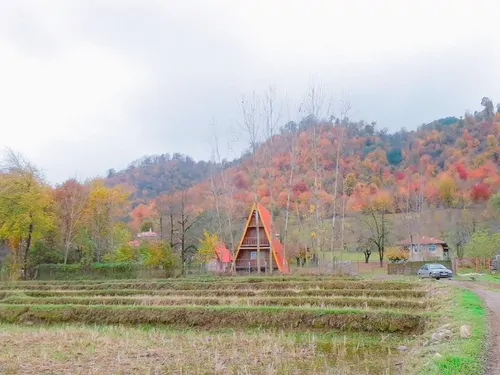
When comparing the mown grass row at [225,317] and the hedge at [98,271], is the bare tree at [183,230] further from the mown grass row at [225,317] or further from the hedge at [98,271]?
the mown grass row at [225,317]

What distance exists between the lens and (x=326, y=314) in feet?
53.7

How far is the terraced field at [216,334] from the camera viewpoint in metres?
10.9

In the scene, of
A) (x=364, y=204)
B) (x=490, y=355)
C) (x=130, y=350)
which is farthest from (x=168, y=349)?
(x=364, y=204)

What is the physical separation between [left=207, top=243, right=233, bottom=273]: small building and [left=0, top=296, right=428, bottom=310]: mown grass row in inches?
1058

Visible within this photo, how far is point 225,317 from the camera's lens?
1812cm

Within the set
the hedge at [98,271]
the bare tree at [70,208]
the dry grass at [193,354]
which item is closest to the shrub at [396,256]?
the hedge at [98,271]

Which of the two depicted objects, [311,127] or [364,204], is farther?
[364,204]

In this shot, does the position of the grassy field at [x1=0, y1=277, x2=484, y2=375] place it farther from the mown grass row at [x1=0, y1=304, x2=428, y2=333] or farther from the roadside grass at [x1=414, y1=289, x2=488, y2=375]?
the roadside grass at [x1=414, y1=289, x2=488, y2=375]

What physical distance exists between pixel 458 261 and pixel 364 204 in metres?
17.8

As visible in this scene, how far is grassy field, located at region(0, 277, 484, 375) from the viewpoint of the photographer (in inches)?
429

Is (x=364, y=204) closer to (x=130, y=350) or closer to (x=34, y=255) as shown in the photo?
(x=34, y=255)

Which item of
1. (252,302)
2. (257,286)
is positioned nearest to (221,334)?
(252,302)

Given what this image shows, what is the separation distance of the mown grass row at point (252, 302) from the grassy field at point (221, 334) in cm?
5

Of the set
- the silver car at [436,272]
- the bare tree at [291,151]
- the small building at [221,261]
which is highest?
the bare tree at [291,151]
